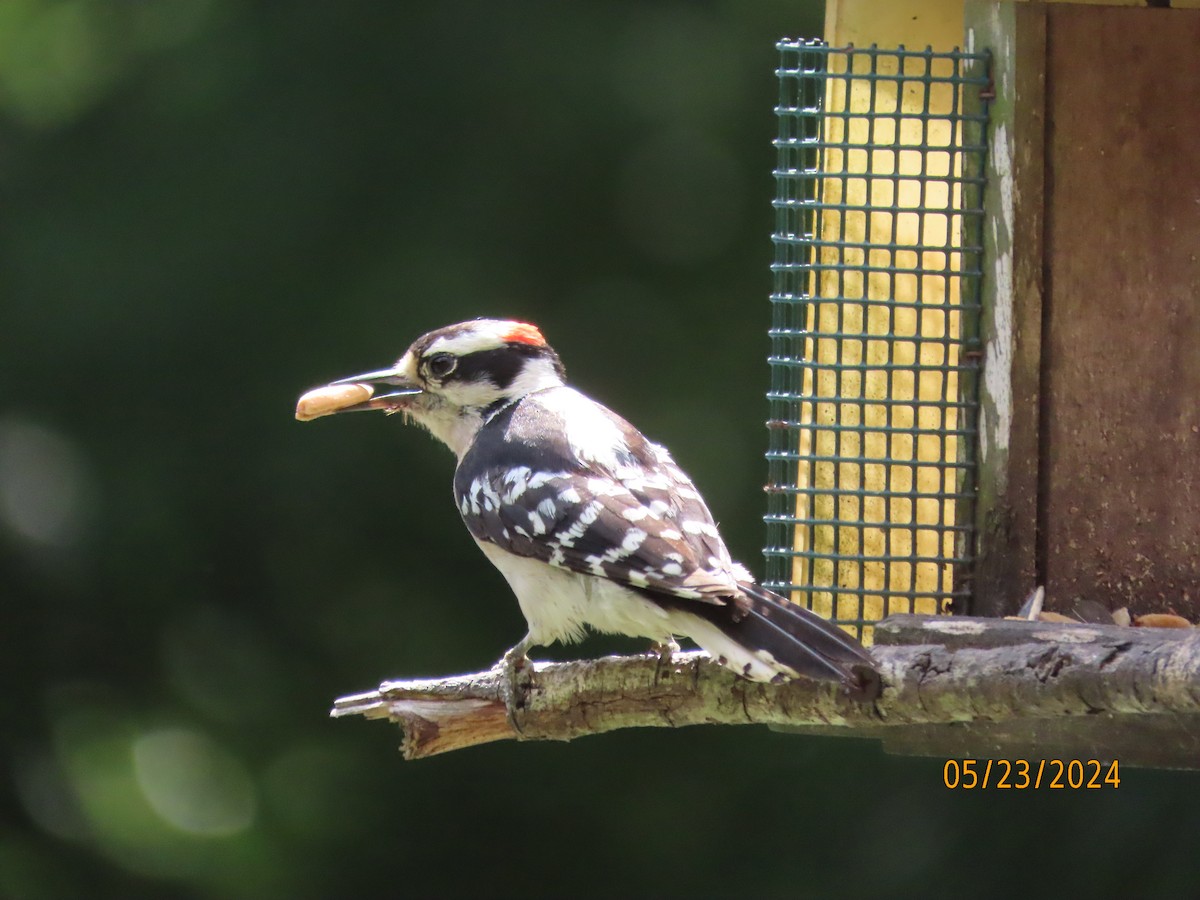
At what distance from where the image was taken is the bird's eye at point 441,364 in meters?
4.95

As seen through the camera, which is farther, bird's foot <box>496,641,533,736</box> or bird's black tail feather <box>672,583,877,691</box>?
bird's foot <box>496,641,533,736</box>

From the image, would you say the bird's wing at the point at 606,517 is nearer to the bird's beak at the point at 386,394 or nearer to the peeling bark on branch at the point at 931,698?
the peeling bark on branch at the point at 931,698

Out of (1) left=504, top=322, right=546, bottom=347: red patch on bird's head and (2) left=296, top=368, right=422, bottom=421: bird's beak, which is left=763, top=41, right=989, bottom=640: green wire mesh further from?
(2) left=296, top=368, right=422, bottom=421: bird's beak

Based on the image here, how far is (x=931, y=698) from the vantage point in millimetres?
3146

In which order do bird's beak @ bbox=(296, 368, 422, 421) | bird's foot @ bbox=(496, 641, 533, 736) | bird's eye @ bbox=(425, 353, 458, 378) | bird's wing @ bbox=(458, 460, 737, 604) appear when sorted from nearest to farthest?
bird's wing @ bbox=(458, 460, 737, 604)
bird's foot @ bbox=(496, 641, 533, 736)
bird's beak @ bbox=(296, 368, 422, 421)
bird's eye @ bbox=(425, 353, 458, 378)

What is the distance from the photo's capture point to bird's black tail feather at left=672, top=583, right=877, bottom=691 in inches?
126

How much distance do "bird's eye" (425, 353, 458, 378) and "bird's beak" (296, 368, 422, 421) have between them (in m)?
0.07

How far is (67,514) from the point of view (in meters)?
6.95

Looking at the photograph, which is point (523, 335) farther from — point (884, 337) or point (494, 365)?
point (884, 337)

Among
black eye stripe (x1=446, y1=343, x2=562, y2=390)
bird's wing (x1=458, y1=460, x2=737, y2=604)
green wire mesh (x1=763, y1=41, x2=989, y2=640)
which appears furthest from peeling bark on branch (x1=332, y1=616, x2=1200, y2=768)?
black eye stripe (x1=446, y1=343, x2=562, y2=390)

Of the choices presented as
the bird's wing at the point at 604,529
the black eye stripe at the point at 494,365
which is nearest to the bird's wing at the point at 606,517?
the bird's wing at the point at 604,529

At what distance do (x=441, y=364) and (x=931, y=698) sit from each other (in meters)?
2.16

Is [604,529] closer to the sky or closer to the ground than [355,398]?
closer to the ground

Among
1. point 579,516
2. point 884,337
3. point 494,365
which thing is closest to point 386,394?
point 494,365
